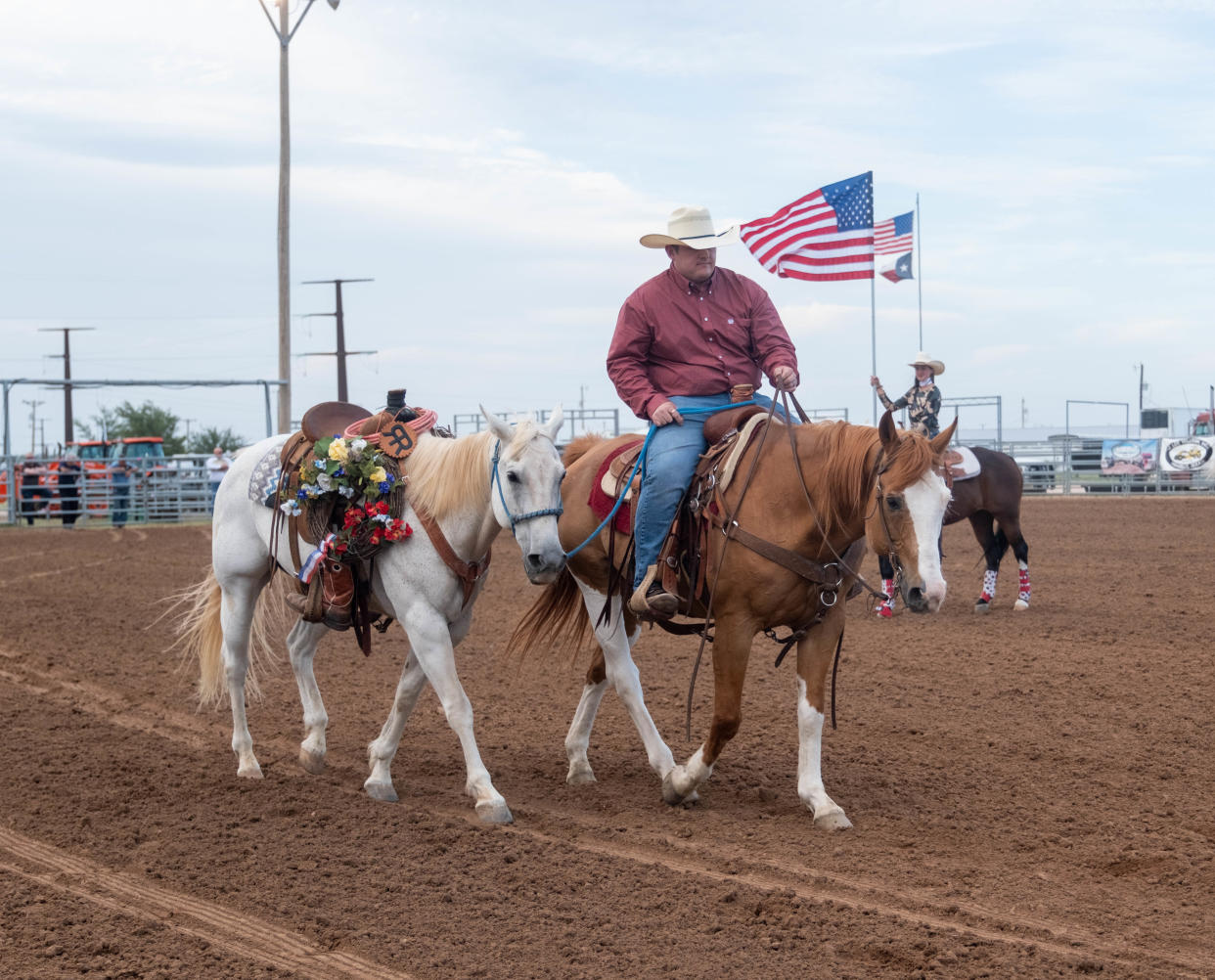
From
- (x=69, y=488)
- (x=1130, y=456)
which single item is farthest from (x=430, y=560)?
(x=1130, y=456)

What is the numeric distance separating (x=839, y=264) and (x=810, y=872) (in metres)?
13.0

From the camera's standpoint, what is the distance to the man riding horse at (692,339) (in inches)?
222

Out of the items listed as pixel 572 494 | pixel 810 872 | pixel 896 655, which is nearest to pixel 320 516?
pixel 572 494

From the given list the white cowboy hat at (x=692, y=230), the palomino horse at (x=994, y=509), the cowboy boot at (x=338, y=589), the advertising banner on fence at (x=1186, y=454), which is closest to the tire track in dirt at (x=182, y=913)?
the cowboy boot at (x=338, y=589)

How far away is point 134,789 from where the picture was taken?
560cm

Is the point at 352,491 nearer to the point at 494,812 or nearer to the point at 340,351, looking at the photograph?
the point at 494,812

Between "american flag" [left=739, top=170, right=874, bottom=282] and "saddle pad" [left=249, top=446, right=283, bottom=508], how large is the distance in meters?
11.4

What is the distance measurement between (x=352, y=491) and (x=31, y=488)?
22746 millimetres

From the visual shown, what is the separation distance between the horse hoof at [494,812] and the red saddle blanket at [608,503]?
1.41 metres

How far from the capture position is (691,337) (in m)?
5.71

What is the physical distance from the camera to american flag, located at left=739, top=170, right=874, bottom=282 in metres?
16.3

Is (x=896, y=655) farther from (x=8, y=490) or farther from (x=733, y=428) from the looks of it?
(x=8, y=490)

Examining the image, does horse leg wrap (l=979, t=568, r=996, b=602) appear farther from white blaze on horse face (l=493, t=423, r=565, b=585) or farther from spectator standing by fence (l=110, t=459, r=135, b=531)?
spectator standing by fence (l=110, t=459, r=135, b=531)

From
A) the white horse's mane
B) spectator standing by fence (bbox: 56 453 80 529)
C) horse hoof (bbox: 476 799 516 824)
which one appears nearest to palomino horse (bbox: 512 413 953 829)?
horse hoof (bbox: 476 799 516 824)
